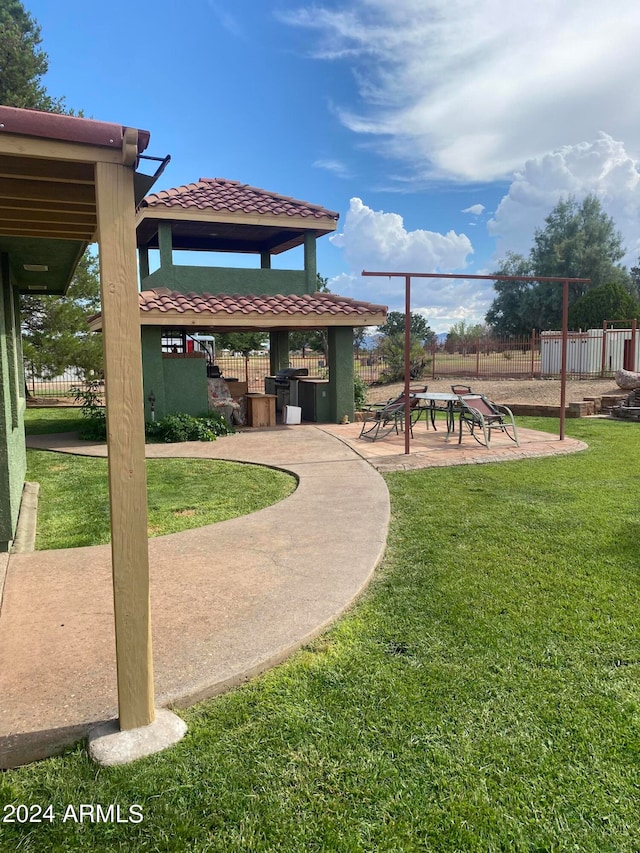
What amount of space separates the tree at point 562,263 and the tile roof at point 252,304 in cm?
3038

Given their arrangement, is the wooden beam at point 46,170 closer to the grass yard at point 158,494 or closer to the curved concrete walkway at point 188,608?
the curved concrete walkway at point 188,608

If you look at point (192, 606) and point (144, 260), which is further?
point (144, 260)

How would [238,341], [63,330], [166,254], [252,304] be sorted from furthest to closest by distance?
[238,341], [63,330], [166,254], [252,304]

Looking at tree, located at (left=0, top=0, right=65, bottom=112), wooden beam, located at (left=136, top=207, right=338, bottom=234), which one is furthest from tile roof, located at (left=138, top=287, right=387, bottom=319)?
tree, located at (left=0, top=0, right=65, bottom=112)

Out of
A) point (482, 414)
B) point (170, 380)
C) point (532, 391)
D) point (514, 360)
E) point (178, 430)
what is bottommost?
point (178, 430)

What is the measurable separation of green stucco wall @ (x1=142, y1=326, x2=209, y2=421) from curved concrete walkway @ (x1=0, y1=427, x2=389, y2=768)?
21.1ft

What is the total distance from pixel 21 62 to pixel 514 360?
22.4m

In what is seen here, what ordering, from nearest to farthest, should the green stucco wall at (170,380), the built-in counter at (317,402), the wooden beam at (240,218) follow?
1. the green stucco wall at (170,380)
2. the wooden beam at (240,218)
3. the built-in counter at (317,402)

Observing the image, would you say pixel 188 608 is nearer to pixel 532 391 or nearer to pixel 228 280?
pixel 228 280

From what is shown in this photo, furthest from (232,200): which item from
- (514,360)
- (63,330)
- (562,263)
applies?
(562,263)

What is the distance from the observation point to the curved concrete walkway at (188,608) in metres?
2.88

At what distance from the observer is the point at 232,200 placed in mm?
13844

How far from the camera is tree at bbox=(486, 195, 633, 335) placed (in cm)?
4103

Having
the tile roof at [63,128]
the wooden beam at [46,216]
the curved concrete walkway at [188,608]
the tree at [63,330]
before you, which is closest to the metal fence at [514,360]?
the tree at [63,330]
